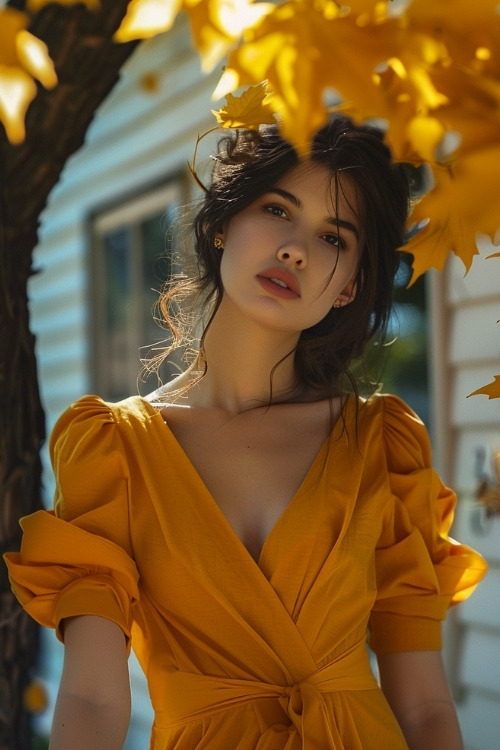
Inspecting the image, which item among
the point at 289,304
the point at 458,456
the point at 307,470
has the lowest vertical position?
the point at 458,456

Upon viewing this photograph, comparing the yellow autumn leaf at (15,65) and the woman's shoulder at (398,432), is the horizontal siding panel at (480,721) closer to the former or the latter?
the woman's shoulder at (398,432)

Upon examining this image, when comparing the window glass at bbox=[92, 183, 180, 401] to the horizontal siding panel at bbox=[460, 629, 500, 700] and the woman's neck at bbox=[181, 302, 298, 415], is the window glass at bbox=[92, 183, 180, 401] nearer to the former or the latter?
the horizontal siding panel at bbox=[460, 629, 500, 700]

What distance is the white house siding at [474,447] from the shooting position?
8.98 ft

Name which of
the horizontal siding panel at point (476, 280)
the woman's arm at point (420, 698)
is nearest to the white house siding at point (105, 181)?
the horizontal siding panel at point (476, 280)

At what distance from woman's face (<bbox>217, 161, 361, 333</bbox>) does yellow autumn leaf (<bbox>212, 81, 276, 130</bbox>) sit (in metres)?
0.23

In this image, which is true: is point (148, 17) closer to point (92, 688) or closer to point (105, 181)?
point (92, 688)

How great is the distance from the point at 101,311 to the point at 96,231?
436 mm

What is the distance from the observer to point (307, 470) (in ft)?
5.65

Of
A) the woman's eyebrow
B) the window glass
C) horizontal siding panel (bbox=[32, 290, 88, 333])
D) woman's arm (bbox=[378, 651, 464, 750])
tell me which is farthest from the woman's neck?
horizontal siding panel (bbox=[32, 290, 88, 333])

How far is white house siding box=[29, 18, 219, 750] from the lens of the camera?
4461 mm

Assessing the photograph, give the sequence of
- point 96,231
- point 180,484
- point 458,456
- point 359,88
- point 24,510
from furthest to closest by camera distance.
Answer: point 96,231 < point 458,456 < point 24,510 < point 180,484 < point 359,88

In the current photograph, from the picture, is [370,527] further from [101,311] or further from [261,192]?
[101,311]

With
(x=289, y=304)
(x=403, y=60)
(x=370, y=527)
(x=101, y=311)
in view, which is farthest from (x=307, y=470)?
(x=101, y=311)

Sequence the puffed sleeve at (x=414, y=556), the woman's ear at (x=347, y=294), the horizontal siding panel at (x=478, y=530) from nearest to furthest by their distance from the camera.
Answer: the puffed sleeve at (x=414, y=556), the woman's ear at (x=347, y=294), the horizontal siding panel at (x=478, y=530)
